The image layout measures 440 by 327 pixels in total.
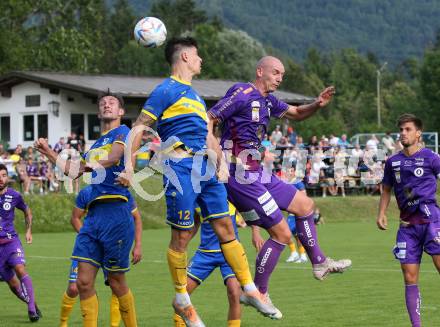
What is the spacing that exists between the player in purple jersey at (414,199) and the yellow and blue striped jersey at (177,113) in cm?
320

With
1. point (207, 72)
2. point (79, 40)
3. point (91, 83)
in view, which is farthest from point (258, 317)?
point (207, 72)

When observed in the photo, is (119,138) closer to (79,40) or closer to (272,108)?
(272,108)

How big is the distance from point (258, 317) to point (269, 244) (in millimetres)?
2789

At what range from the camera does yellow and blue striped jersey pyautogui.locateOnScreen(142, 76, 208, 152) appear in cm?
967

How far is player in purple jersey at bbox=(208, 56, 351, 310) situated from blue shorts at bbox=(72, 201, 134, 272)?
1.26 m

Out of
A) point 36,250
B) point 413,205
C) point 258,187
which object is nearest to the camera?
point 258,187

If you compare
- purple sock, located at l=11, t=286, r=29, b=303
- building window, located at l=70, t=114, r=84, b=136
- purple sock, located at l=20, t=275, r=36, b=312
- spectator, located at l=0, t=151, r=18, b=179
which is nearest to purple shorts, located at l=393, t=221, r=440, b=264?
purple sock, located at l=20, t=275, r=36, b=312

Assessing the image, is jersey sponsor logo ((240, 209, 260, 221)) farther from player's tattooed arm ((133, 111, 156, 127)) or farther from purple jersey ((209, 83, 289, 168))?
player's tattooed arm ((133, 111, 156, 127))

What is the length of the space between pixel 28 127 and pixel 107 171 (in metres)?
38.6

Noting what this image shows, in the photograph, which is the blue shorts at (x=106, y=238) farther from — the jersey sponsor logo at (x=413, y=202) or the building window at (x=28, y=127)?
the building window at (x=28, y=127)

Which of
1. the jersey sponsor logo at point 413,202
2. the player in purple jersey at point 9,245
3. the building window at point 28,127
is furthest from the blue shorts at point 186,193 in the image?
the building window at point 28,127

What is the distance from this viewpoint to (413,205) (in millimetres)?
11898

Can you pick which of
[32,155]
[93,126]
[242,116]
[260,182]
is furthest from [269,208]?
[93,126]

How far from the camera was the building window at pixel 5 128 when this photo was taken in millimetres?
48984
